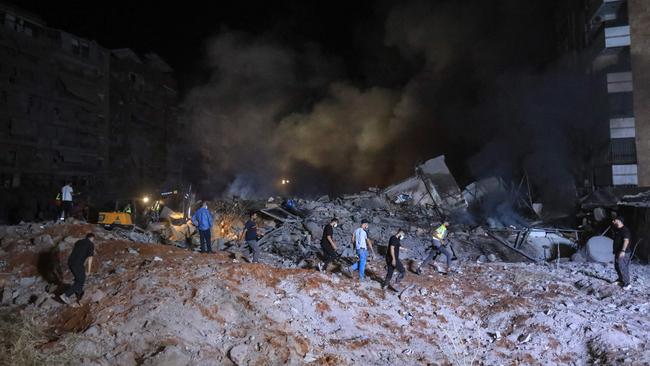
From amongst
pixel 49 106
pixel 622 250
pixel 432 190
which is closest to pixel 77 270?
pixel 622 250

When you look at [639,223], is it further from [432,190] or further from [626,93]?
[432,190]

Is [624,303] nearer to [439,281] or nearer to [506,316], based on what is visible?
[506,316]

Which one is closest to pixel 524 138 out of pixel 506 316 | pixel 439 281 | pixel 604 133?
pixel 604 133

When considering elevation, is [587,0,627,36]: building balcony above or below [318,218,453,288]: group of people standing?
above

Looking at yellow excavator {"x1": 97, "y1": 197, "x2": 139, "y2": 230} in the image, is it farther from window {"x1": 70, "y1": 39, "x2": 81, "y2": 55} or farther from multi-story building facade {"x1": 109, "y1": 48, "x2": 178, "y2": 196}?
window {"x1": 70, "y1": 39, "x2": 81, "y2": 55}

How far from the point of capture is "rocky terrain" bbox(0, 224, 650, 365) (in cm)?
628

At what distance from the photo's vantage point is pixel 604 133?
64.3ft

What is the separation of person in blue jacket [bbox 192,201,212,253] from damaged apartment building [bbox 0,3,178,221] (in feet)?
39.2

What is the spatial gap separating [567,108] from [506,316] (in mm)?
17351

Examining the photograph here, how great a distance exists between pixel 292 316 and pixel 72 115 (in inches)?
831

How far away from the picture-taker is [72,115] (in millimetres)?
23250

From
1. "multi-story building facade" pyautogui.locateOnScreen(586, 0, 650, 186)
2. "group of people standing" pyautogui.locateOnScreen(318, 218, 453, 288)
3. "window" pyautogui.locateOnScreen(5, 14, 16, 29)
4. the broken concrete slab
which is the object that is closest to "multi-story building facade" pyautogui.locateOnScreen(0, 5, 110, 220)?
"window" pyautogui.locateOnScreen(5, 14, 16, 29)

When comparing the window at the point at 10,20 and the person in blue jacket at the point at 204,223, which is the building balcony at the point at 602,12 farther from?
the window at the point at 10,20

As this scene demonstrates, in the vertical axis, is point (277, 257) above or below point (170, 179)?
below
